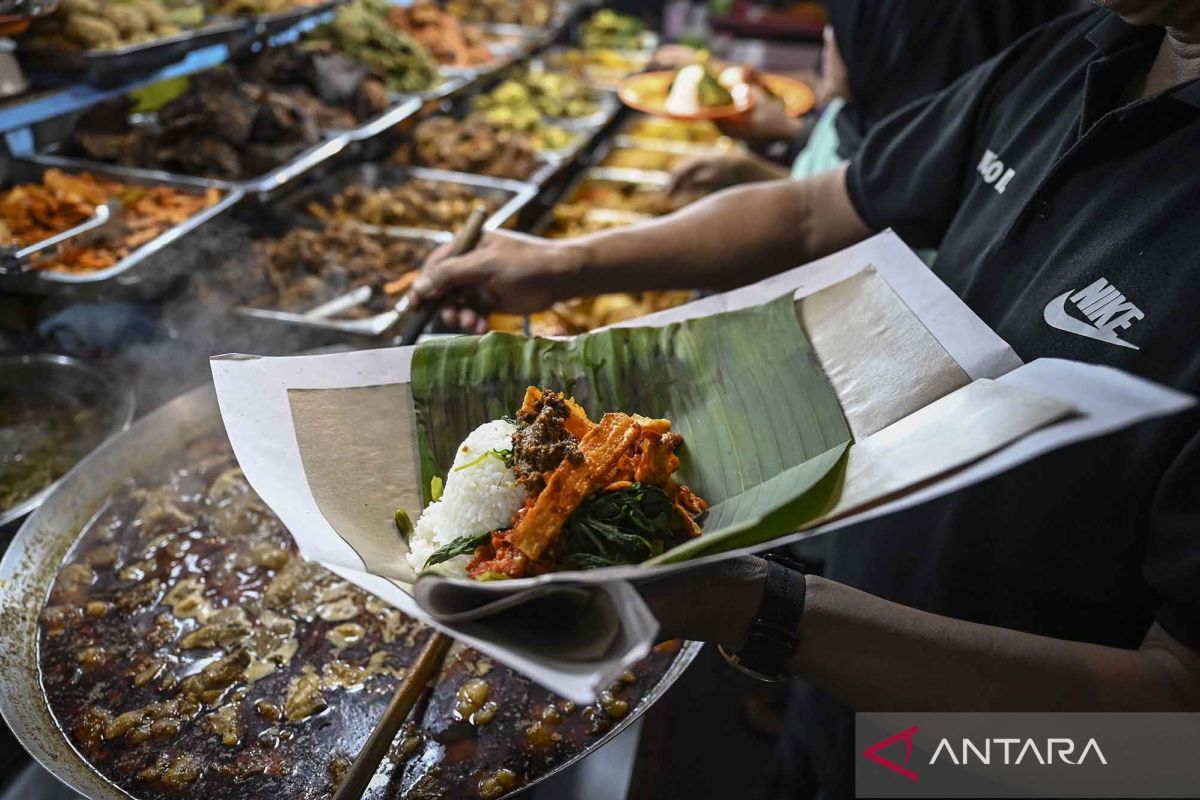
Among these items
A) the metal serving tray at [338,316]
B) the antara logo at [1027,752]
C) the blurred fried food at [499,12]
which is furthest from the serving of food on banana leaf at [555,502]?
the blurred fried food at [499,12]

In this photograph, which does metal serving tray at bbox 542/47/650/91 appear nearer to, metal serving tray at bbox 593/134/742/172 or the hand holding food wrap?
metal serving tray at bbox 593/134/742/172

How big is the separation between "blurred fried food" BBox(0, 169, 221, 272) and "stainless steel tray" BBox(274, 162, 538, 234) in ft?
1.87

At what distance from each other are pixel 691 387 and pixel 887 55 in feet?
7.96

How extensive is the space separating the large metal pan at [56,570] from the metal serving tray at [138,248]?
0.74 metres

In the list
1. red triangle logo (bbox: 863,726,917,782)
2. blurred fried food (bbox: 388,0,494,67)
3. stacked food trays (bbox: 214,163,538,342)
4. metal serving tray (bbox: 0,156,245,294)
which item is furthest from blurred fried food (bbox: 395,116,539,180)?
red triangle logo (bbox: 863,726,917,782)

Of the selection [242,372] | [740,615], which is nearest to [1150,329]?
[740,615]

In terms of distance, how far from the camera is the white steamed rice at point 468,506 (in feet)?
5.08

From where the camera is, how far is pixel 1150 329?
147 cm

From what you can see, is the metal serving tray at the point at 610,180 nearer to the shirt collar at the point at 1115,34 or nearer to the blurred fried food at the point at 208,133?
the blurred fried food at the point at 208,133

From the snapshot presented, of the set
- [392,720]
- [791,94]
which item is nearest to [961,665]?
[392,720]

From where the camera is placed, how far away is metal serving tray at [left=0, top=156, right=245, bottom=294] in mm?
2766

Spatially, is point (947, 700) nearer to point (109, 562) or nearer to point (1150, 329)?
point (1150, 329)

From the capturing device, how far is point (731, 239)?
2.49m

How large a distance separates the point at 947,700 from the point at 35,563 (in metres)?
2.14
